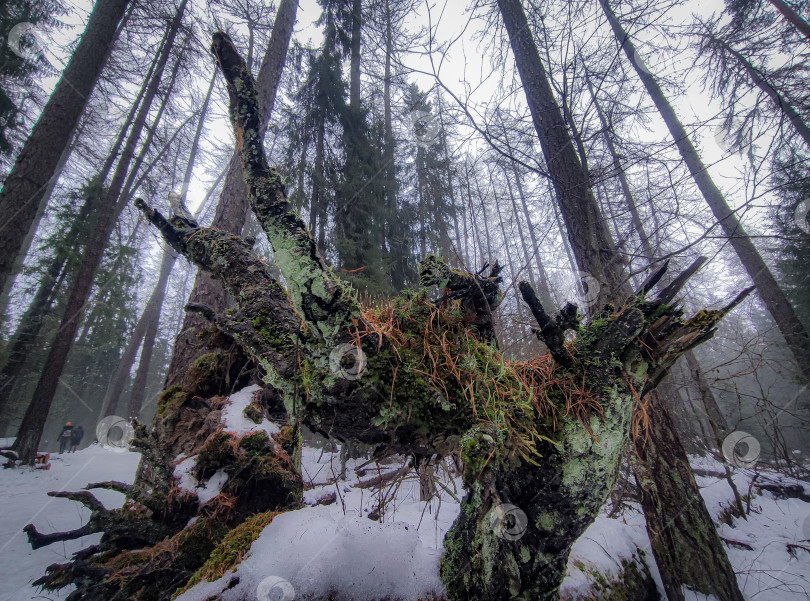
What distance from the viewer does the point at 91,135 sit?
34.1 feet

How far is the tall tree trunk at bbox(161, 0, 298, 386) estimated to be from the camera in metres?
3.65

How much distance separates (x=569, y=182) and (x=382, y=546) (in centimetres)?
335

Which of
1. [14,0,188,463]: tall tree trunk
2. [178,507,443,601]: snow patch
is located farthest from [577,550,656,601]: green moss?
[14,0,188,463]: tall tree trunk

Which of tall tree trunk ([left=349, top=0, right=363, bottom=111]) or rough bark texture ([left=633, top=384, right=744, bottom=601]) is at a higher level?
tall tree trunk ([left=349, top=0, right=363, bottom=111])

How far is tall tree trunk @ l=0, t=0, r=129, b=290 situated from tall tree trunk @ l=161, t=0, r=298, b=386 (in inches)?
73.9

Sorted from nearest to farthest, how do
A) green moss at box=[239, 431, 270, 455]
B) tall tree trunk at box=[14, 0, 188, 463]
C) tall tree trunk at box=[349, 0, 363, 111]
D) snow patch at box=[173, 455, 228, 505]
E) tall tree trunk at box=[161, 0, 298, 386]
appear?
snow patch at box=[173, 455, 228, 505]
green moss at box=[239, 431, 270, 455]
tall tree trunk at box=[161, 0, 298, 386]
tall tree trunk at box=[14, 0, 188, 463]
tall tree trunk at box=[349, 0, 363, 111]

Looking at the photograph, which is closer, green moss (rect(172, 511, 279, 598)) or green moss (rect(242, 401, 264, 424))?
green moss (rect(172, 511, 279, 598))

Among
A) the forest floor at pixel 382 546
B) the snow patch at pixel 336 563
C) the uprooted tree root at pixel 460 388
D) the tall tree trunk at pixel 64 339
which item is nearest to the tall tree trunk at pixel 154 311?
the tall tree trunk at pixel 64 339

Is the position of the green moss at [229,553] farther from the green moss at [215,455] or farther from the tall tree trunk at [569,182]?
the tall tree trunk at [569,182]

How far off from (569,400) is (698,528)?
6.56 ft

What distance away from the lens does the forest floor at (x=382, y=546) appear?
1379 mm

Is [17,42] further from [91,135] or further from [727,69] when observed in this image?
[727,69]

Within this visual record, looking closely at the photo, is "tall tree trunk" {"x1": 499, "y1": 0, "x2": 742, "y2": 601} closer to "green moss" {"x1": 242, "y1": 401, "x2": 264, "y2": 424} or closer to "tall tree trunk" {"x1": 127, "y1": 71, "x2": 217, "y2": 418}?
"green moss" {"x1": 242, "y1": 401, "x2": 264, "y2": 424}

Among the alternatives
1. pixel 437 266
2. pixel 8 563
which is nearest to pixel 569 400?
pixel 437 266
